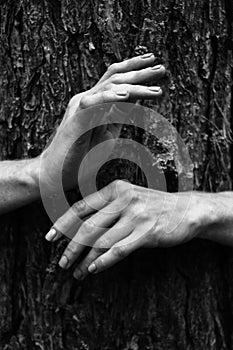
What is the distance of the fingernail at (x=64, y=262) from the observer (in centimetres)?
203

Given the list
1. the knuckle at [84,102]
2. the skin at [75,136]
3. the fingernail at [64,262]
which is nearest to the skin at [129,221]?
the fingernail at [64,262]

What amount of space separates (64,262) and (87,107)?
1.55 feet

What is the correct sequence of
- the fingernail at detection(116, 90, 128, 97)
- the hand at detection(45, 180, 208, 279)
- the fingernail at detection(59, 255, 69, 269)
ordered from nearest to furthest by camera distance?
the fingernail at detection(116, 90, 128, 97) < the hand at detection(45, 180, 208, 279) < the fingernail at detection(59, 255, 69, 269)

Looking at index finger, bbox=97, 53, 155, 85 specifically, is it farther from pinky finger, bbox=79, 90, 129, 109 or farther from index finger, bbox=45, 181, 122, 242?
index finger, bbox=45, 181, 122, 242

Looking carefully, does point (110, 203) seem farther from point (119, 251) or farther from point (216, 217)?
point (216, 217)

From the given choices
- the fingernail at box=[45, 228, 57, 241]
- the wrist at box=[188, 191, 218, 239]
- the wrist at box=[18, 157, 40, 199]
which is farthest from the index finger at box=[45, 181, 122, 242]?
the wrist at box=[188, 191, 218, 239]

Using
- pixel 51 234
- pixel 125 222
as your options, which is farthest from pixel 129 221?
pixel 51 234

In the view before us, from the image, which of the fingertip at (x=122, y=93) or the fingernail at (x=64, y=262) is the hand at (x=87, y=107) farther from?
the fingernail at (x=64, y=262)

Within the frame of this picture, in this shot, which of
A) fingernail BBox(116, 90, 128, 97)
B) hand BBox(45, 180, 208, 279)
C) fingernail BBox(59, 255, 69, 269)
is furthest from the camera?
fingernail BBox(59, 255, 69, 269)

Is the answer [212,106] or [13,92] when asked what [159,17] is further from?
[13,92]

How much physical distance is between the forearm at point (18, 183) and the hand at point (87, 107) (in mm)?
45

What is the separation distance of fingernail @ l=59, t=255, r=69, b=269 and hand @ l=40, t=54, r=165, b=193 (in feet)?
0.67

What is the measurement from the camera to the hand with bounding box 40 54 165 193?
183cm

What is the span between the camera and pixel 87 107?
187 centimetres
